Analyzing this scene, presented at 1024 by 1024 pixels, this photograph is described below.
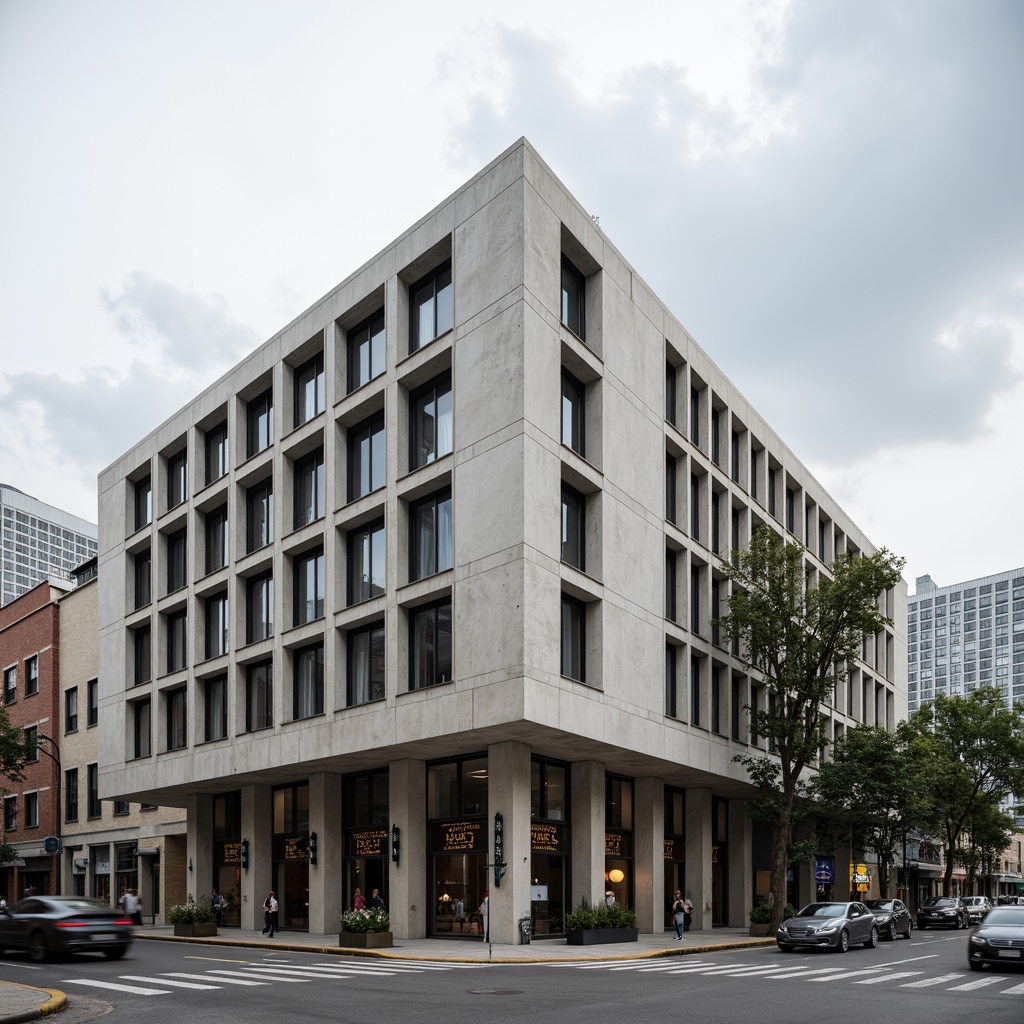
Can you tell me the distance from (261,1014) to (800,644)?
100 feet

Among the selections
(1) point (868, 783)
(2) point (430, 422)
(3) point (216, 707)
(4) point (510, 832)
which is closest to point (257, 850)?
(3) point (216, 707)

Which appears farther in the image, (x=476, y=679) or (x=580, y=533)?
(x=580, y=533)

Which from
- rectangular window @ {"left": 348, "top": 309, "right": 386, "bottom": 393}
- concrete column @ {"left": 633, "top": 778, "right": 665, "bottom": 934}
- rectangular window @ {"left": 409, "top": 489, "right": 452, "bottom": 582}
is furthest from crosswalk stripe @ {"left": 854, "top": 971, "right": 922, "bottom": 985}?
rectangular window @ {"left": 348, "top": 309, "right": 386, "bottom": 393}

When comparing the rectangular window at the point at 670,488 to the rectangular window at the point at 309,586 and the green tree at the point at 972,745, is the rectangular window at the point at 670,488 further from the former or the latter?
the green tree at the point at 972,745

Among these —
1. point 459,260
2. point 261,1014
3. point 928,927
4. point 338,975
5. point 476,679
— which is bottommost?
point 928,927

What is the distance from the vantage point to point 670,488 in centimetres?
4259

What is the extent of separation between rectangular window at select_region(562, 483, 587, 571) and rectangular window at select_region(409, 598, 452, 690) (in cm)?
409

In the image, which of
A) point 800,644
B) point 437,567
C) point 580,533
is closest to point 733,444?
point 800,644

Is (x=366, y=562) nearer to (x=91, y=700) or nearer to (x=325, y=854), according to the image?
(x=325, y=854)

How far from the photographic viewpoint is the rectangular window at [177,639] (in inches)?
1852

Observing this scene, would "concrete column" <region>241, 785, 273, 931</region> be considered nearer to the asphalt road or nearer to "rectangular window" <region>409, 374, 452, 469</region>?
the asphalt road

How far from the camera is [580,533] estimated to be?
35.6 m

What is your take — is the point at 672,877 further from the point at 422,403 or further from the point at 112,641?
the point at 112,641

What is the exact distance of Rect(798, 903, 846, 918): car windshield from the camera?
32.8 metres
